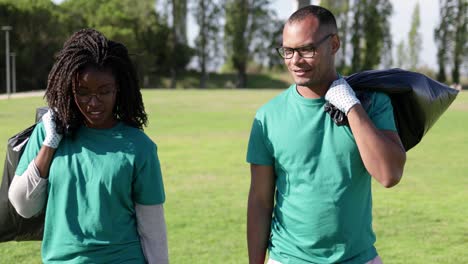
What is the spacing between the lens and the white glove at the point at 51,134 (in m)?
2.78

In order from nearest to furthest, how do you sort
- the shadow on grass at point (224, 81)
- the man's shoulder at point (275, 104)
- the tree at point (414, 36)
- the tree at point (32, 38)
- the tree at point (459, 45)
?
the man's shoulder at point (275, 104), the tree at point (32, 38), the tree at point (459, 45), the shadow on grass at point (224, 81), the tree at point (414, 36)

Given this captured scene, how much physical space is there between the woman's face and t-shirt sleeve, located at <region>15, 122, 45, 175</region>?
0.71 ft

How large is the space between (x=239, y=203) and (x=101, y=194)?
672cm

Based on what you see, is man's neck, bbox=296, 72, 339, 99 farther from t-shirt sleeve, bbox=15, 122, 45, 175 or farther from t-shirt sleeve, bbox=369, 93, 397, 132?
t-shirt sleeve, bbox=15, 122, 45, 175

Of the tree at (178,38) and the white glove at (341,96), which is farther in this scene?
the tree at (178,38)

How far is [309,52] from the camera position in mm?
2803

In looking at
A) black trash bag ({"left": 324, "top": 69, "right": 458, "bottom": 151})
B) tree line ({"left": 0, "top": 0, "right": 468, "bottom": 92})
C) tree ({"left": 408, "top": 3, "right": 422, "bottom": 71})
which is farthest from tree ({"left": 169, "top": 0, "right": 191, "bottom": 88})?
black trash bag ({"left": 324, "top": 69, "right": 458, "bottom": 151})

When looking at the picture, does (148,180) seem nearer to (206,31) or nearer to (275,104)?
(275,104)

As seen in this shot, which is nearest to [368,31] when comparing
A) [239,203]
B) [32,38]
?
[32,38]

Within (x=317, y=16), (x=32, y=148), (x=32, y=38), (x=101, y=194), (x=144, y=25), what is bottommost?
(x=32, y=38)

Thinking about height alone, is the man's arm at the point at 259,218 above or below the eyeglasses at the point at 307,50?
below

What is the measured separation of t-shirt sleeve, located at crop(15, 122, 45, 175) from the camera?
2.86m

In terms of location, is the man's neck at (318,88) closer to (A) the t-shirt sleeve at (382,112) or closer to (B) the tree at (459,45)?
(A) the t-shirt sleeve at (382,112)

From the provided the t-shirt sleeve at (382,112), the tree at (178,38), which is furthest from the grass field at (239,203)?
the tree at (178,38)
